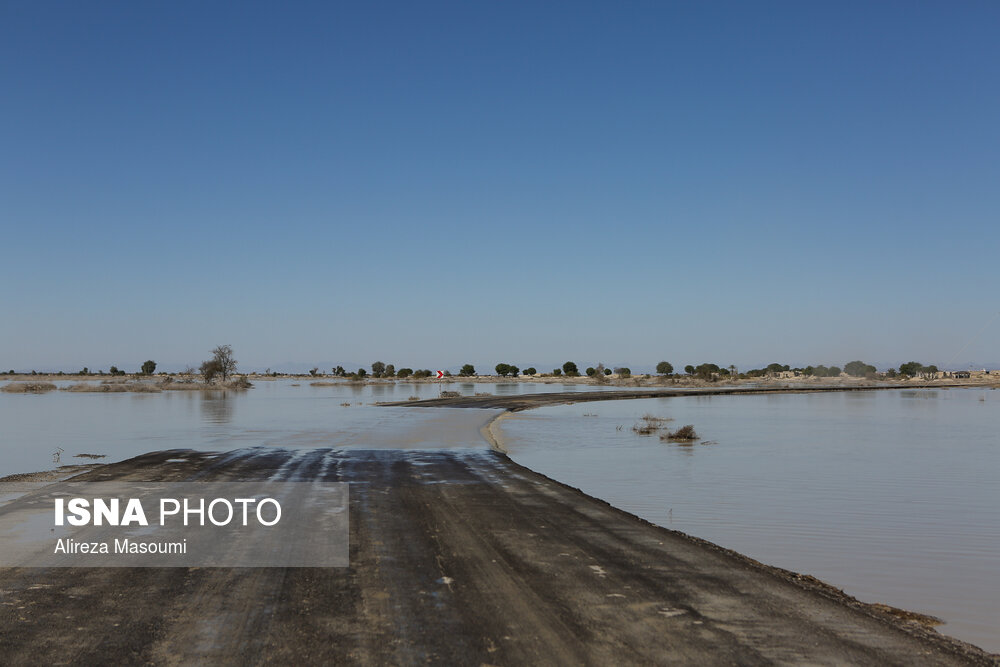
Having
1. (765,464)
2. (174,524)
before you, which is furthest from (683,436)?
(174,524)

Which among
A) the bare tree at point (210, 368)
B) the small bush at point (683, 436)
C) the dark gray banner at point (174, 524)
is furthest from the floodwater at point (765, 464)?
the bare tree at point (210, 368)

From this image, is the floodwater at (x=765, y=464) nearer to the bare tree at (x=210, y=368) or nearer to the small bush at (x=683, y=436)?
the small bush at (x=683, y=436)

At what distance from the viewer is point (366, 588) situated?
7.94 metres

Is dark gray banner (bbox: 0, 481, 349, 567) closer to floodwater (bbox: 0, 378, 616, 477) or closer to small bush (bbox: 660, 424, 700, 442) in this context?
floodwater (bbox: 0, 378, 616, 477)


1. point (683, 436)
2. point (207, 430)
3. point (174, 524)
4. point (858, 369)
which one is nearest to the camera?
point (174, 524)

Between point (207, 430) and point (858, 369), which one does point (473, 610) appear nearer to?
point (207, 430)

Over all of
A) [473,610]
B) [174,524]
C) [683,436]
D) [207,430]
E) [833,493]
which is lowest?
[833,493]

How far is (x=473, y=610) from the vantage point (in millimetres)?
7211

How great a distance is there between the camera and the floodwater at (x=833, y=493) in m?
9.75

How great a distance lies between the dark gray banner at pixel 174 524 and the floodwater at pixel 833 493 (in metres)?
6.67

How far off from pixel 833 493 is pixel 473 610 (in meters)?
12.7

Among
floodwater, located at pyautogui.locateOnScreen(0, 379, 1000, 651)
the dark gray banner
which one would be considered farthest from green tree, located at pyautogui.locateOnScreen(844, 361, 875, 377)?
the dark gray banner

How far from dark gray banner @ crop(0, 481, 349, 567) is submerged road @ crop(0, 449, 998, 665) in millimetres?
583

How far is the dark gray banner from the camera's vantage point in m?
9.36
